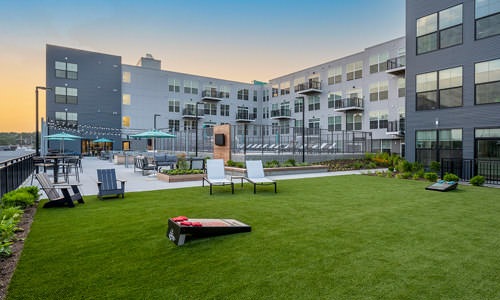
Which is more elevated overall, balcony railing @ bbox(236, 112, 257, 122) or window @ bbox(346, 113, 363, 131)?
balcony railing @ bbox(236, 112, 257, 122)

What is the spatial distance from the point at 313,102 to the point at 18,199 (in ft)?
115

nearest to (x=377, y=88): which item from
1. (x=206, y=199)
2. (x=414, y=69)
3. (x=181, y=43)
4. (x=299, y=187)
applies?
(x=414, y=69)

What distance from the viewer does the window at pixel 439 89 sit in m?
14.9

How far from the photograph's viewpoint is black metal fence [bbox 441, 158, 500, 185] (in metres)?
13.2

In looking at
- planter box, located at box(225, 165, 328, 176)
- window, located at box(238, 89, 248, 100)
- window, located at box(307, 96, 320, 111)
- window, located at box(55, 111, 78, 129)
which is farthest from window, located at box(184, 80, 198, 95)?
planter box, located at box(225, 165, 328, 176)

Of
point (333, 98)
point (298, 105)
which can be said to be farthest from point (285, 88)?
point (333, 98)

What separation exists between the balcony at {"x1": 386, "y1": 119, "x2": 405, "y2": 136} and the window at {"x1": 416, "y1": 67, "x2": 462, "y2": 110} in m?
11.1

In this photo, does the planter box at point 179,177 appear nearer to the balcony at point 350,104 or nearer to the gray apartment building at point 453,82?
the gray apartment building at point 453,82

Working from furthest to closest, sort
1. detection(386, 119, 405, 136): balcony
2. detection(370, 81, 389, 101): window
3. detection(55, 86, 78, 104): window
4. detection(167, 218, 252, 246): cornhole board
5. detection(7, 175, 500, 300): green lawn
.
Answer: detection(55, 86, 78, 104): window, detection(370, 81, 389, 101): window, detection(386, 119, 405, 136): balcony, detection(167, 218, 252, 246): cornhole board, detection(7, 175, 500, 300): green lawn

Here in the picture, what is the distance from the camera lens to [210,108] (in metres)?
46.1

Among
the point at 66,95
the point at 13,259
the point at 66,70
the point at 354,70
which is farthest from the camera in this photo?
the point at 66,70

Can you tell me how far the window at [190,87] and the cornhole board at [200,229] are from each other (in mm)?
41611

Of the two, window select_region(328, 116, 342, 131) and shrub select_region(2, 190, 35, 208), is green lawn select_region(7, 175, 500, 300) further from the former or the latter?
window select_region(328, 116, 342, 131)

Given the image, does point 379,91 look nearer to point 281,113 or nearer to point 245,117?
point 281,113
